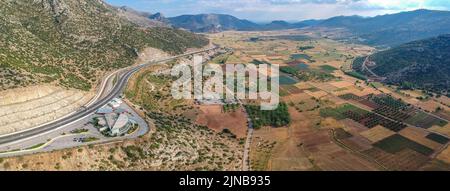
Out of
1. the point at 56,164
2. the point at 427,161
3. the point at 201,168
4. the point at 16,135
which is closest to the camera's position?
the point at 56,164

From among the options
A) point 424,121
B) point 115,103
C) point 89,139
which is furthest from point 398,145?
point 115,103

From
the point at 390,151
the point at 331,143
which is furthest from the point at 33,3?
the point at 390,151

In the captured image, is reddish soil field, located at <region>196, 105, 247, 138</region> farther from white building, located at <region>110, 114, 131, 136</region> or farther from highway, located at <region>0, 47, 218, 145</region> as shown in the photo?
highway, located at <region>0, 47, 218, 145</region>

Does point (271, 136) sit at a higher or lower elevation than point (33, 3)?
lower

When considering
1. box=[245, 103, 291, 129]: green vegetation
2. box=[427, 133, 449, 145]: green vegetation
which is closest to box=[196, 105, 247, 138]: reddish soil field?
box=[245, 103, 291, 129]: green vegetation

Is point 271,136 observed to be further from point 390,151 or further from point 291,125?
point 390,151

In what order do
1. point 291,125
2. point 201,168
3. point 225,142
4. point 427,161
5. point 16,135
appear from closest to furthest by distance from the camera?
1. point 16,135
2. point 201,168
3. point 427,161
4. point 225,142
5. point 291,125
